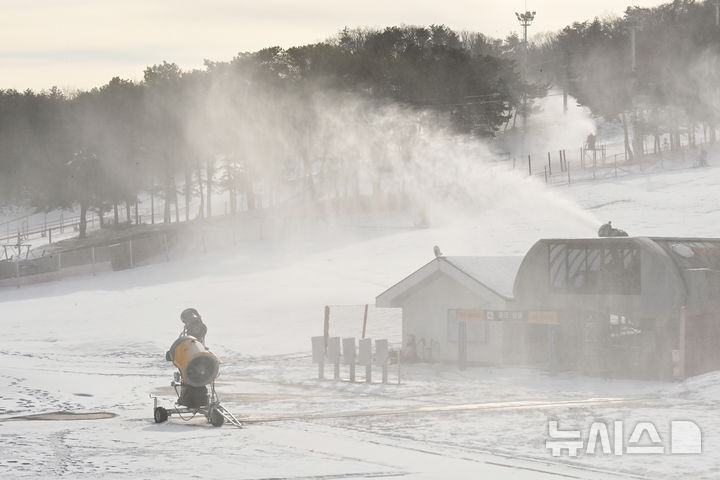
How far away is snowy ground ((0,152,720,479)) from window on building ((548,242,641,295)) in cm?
283

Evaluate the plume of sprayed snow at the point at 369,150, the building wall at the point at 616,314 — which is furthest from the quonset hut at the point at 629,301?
the plume of sprayed snow at the point at 369,150

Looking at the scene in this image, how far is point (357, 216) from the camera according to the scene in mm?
85125

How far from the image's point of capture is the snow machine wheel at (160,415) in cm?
2189

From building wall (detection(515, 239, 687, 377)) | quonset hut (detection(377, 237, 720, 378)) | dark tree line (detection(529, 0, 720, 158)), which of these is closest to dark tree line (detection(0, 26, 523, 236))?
dark tree line (detection(529, 0, 720, 158))

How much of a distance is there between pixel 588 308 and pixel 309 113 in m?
61.1

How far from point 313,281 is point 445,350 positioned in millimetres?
22685

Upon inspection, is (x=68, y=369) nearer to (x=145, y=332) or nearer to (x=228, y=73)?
(x=145, y=332)

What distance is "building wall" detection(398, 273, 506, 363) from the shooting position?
35812 millimetres

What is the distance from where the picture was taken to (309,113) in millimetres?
91625

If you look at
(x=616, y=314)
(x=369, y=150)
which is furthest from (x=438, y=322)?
(x=369, y=150)

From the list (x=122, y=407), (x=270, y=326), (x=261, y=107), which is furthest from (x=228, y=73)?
(x=122, y=407)

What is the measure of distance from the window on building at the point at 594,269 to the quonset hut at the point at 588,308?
0.03m

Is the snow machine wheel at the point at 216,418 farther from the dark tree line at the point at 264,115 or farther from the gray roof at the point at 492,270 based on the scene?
the dark tree line at the point at 264,115

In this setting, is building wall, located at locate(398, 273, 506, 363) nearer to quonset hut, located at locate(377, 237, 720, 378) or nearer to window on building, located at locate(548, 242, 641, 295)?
quonset hut, located at locate(377, 237, 720, 378)
